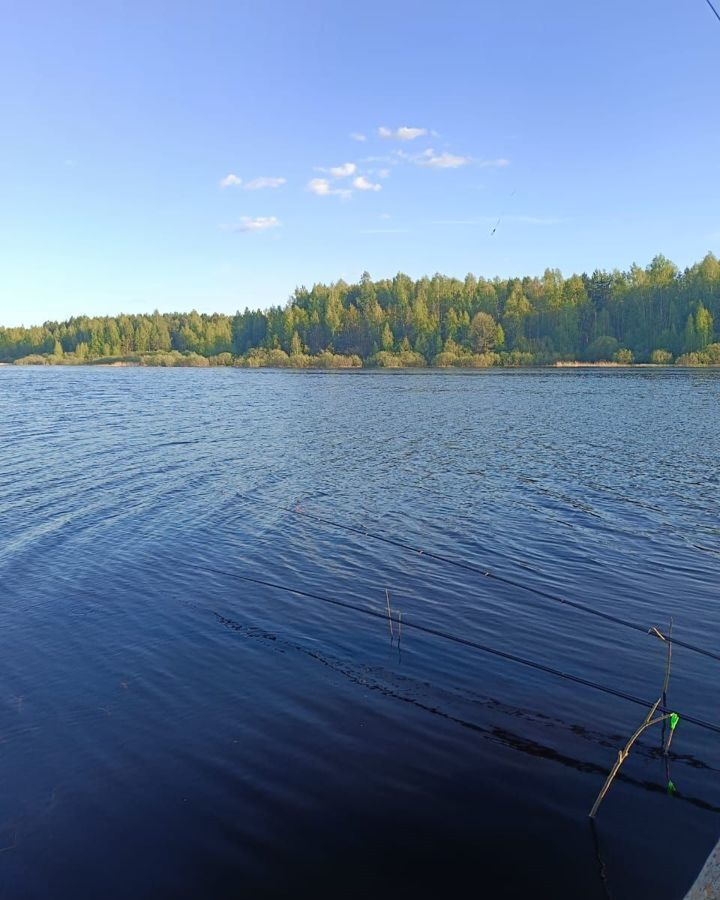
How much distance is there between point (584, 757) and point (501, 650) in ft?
9.64

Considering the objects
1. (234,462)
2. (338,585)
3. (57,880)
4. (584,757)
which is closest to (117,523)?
(338,585)

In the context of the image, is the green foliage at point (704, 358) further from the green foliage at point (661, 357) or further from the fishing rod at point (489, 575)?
the fishing rod at point (489, 575)

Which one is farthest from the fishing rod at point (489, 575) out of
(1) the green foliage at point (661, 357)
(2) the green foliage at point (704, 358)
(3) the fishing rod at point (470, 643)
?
(1) the green foliage at point (661, 357)

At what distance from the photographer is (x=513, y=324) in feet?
522

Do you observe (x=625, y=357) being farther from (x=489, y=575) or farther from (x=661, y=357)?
(x=489, y=575)

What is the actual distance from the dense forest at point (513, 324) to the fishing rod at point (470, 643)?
127 metres

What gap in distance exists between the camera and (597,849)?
6520 mm

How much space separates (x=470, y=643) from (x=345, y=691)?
2.36 metres

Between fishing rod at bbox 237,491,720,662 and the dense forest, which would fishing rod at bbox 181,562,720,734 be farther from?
the dense forest

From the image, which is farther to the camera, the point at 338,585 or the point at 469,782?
the point at 338,585

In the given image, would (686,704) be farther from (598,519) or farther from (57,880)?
(598,519)

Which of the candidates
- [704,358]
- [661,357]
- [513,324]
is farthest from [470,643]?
[513,324]

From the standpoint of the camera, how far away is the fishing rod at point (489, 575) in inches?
418

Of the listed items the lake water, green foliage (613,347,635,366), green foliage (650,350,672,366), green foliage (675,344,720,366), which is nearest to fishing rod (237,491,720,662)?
the lake water
